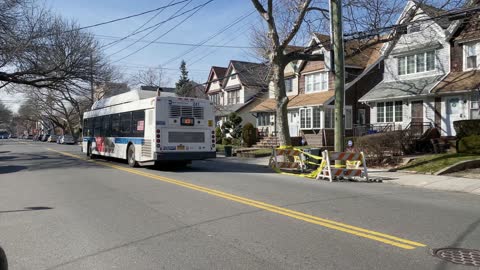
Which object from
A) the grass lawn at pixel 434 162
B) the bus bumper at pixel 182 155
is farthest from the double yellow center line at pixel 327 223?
the grass lawn at pixel 434 162

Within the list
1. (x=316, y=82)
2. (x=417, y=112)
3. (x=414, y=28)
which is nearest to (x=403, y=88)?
(x=417, y=112)

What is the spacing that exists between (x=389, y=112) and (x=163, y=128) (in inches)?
646

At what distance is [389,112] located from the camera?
28.0m

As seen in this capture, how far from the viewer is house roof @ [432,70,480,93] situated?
22.5 metres

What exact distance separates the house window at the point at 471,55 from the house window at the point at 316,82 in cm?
1195

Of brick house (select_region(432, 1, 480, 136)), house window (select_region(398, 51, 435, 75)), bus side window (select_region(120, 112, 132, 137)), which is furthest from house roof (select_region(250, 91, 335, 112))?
bus side window (select_region(120, 112, 132, 137))

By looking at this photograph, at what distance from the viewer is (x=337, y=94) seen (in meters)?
16.2

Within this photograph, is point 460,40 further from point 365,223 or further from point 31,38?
point 31,38

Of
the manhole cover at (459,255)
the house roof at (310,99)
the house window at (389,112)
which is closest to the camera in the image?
the manhole cover at (459,255)

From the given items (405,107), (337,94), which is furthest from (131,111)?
(405,107)

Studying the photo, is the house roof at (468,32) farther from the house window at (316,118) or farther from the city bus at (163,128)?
the city bus at (163,128)

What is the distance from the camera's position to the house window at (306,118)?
33.7 metres

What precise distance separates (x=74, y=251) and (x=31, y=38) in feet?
74.8

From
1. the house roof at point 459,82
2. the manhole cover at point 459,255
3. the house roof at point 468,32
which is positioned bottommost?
the manhole cover at point 459,255
